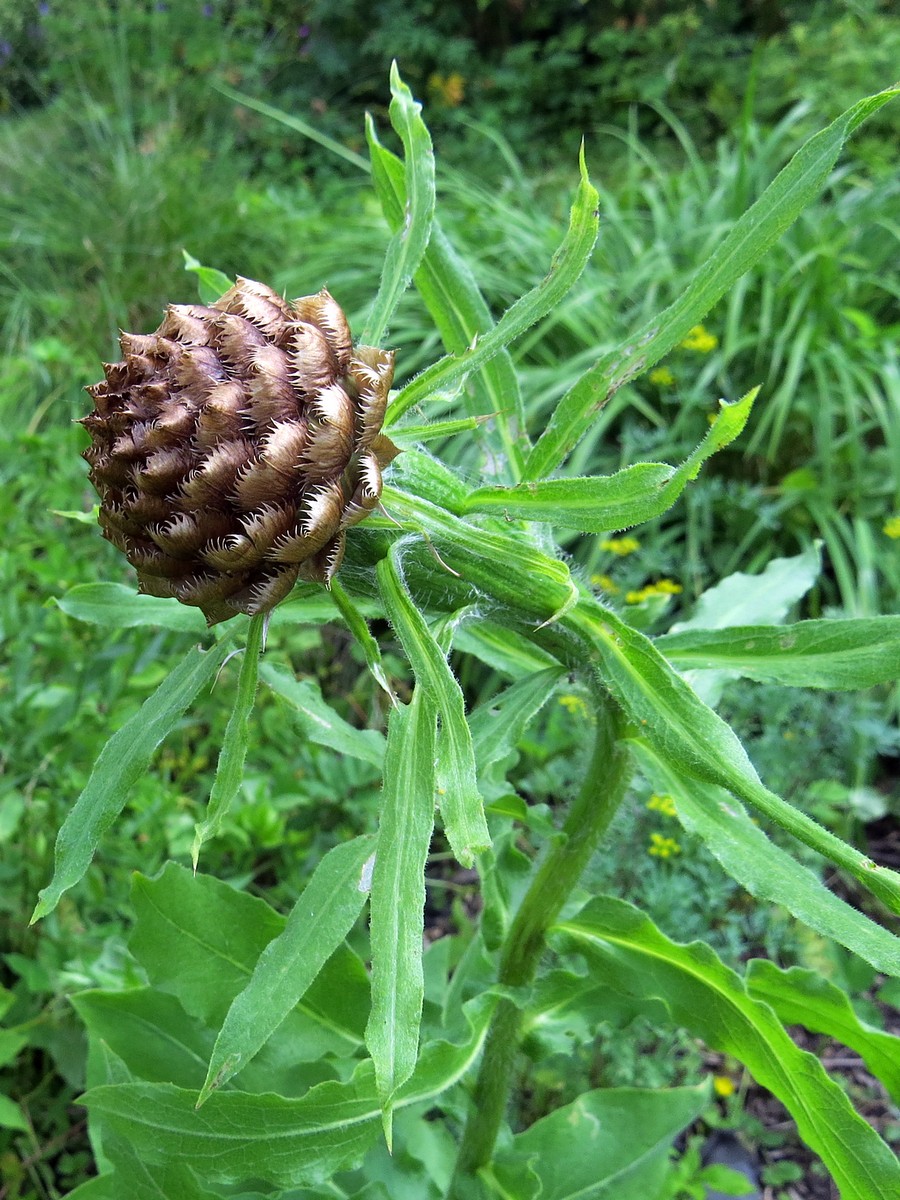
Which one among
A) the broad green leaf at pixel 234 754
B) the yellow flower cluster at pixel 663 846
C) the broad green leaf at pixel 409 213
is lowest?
the yellow flower cluster at pixel 663 846

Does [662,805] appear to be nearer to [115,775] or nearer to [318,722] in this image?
[318,722]

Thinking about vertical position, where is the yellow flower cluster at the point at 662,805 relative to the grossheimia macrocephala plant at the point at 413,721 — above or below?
below

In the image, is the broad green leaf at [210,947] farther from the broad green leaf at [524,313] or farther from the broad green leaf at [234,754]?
the broad green leaf at [524,313]

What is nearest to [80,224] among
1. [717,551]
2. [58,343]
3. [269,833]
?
[58,343]

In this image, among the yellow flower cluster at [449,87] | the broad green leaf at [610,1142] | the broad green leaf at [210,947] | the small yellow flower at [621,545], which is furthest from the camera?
the yellow flower cluster at [449,87]

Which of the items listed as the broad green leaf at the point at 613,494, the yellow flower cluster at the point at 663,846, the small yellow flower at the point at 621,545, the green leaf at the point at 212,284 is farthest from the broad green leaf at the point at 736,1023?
the small yellow flower at the point at 621,545

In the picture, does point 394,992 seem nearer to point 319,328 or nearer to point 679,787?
point 679,787

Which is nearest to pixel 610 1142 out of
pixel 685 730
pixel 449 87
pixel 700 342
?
pixel 685 730

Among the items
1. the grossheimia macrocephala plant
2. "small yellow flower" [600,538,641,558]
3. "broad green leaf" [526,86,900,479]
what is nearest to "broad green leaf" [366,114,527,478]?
the grossheimia macrocephala plant
